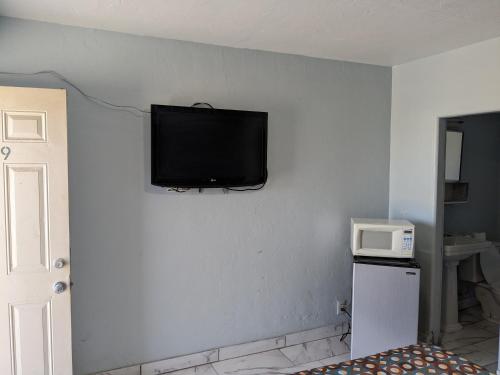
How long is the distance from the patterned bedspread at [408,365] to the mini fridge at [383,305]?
761 millimetres

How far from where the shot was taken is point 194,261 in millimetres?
2910

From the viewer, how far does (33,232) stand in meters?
2.26

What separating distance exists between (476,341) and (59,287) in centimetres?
338

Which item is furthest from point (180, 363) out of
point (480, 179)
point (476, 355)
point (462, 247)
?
point (480, 179)

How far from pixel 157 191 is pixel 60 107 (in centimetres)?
83

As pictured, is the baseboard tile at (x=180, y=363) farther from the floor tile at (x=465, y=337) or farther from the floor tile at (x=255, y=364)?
the floor tile at (x=465, y=337)

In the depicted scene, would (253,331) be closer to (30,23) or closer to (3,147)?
(3,147)

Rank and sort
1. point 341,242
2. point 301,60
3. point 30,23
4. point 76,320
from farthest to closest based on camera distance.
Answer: point 341,242, point 301,60, point 76,320, point 30,23

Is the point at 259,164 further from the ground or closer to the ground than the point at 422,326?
further from the ground

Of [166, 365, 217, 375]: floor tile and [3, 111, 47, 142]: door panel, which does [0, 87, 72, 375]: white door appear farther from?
[166, 365, 217, 375]: floor tile

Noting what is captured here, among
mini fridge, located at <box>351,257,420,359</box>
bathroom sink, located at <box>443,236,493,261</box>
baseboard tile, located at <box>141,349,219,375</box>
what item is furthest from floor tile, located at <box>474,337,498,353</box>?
baseboard tile, located at <box>141,349,219,375</box>

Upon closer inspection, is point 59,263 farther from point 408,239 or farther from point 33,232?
point 408,239

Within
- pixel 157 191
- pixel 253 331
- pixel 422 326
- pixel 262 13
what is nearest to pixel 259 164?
pixel 157 191

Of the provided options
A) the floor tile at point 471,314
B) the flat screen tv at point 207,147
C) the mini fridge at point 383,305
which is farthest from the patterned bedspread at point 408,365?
the floor tile at point 471,314
